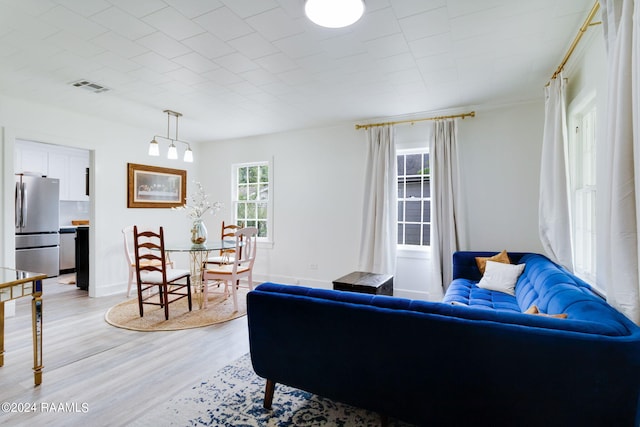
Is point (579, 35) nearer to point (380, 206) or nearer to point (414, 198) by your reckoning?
point (414, 198)

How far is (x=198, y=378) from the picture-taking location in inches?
93.4

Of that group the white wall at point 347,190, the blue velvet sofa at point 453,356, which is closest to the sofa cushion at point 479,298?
the blue velvet sofa at point 453,356

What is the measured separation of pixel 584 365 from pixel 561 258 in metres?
Result: 1.91

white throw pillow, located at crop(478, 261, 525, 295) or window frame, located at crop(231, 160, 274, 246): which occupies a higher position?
window frame, located at crop(231, 160, 274, 246)

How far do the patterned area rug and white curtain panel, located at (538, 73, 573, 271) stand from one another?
2.06m

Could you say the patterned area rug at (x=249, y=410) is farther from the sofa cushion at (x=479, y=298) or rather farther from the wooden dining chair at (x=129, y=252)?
the wooden dining chair at (x=129, y=252)

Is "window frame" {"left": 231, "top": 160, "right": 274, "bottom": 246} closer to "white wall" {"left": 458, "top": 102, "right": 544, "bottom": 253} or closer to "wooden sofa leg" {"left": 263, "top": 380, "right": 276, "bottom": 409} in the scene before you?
"white wall" {"left": 458, "top": 102, "right": 544, "bottom": 253}

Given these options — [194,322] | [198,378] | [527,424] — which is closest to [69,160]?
[194,322]

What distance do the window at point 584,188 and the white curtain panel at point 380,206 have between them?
1933 millimetres

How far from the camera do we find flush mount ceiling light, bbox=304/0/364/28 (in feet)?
6.19

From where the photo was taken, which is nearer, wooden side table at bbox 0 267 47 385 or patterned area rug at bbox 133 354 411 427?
patterned area rug at bbox 133 354 411 427

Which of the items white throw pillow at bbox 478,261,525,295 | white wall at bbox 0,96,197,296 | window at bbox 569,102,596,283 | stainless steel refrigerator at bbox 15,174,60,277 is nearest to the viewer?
window at bbox 569,102,596,283

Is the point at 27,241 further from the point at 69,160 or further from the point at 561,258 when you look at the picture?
the point at 561,258

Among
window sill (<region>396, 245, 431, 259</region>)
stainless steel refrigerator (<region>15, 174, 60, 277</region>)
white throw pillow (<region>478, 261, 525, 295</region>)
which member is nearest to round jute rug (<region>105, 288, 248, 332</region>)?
window sill (<region>396, 245, 431, 259</region>)
